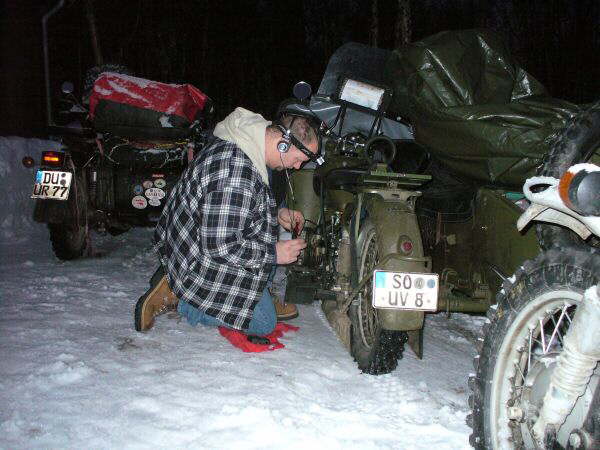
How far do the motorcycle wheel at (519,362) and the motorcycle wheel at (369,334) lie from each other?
69 cm

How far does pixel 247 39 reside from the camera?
2261 centimetres

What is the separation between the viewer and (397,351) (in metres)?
2.51

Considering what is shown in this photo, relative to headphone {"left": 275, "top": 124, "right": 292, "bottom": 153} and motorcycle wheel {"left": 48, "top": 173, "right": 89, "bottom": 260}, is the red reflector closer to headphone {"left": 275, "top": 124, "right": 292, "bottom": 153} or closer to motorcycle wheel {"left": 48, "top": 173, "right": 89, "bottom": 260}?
motorcycle wheel {"left": 48, "top": 173, "right": 89, "bottom": 260}

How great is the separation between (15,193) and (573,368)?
7009 millimetres

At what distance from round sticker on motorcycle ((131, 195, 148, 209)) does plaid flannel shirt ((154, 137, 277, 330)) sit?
Answer: 6.74 ft

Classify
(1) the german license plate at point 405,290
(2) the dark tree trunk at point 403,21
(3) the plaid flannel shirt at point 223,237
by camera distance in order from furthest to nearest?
1. (2) the dark tree trunk at point 403,21
2. (3) the plaid flannel shirt at point 223,237
3. (1) the german license plate at point 405,290

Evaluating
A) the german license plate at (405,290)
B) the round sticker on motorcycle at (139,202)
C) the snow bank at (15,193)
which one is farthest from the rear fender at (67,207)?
the german license plate at (405,290)

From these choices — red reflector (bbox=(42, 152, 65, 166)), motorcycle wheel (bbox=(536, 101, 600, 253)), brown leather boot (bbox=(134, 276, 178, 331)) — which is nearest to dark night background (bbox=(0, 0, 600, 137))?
red reflector (bbox=(42, 152, 65, 166))

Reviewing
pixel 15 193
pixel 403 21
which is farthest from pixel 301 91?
pixel 403 21

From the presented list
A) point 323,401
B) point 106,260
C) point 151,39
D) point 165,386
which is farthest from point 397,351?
point 151,39

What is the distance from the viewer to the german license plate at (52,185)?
178 inches

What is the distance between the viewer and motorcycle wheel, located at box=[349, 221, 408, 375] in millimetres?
2471

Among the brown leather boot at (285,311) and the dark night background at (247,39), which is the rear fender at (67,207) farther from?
the dark night background at (247,39)

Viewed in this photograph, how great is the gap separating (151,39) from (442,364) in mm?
18504
